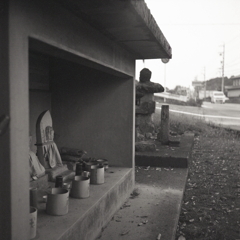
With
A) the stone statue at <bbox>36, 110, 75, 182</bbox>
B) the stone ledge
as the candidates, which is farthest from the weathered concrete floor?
the stone statue at <bbox>36, 110, 75, 182</bbox>

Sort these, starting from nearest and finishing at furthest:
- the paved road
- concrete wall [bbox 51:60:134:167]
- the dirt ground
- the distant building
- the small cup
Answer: the small cup < the dirt ground < concrete wall [bbox 51:60:134:167] < the paved road < the distant building

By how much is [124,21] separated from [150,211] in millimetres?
2325

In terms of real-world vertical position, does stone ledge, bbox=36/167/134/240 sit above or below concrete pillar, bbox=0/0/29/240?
below

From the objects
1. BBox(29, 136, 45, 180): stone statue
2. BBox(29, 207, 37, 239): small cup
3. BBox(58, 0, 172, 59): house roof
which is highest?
BBox(58, 0, 172, 59): house roof

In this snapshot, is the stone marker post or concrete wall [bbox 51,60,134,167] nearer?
concrete wall [bbox 51,60,134,167]

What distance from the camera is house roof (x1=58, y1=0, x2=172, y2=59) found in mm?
2469

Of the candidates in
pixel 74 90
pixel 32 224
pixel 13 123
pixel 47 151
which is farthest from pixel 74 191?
pixel 74 90

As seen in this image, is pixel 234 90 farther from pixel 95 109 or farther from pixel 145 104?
pixel 95 109

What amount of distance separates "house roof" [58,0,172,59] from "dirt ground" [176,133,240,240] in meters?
2.30

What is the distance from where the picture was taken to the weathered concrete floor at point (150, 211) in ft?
11.0

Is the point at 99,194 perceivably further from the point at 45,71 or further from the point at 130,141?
the point at 45,71

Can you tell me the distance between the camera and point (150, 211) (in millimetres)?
4027

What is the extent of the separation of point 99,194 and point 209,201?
254cm

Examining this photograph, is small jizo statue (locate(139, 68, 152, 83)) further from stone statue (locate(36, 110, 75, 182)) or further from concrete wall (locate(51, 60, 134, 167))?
stone statue (locate(36, 110, 75, 182))
